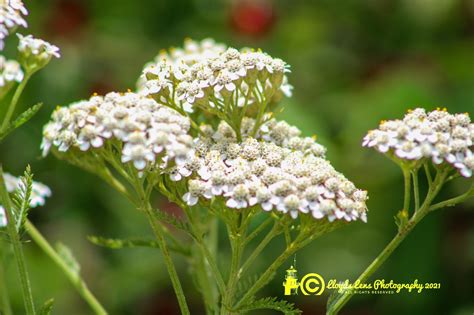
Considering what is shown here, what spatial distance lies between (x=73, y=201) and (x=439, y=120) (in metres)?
4.42

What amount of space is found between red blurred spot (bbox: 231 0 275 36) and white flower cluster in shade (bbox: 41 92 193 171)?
3940 mm

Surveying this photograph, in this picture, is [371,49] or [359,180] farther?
[371,49]

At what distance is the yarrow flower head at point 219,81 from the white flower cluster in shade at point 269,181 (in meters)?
0.22

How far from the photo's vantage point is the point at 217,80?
3.06m

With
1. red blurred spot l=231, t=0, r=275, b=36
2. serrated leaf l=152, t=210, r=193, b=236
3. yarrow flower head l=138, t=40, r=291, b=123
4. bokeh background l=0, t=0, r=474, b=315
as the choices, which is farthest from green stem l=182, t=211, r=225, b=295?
red blurred spot l=231, t=0, r=275, b=36

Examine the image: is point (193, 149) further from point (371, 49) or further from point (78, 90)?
point (371, 49)

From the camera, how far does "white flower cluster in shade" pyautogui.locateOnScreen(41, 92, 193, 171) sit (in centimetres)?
269

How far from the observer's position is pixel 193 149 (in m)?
2.95

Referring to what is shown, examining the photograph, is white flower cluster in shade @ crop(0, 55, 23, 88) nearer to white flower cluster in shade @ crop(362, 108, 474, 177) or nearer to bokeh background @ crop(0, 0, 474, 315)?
white flower cluster in shade @ crop(362, 108, 474, 177)

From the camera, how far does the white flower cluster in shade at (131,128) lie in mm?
2691

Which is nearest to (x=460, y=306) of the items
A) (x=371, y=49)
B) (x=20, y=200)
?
(x=371, y=49)

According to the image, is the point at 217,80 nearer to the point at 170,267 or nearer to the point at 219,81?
the point at 219,81

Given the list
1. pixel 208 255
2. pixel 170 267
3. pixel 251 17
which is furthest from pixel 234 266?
pixel 251 17

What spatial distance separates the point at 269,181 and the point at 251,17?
4204 mm
